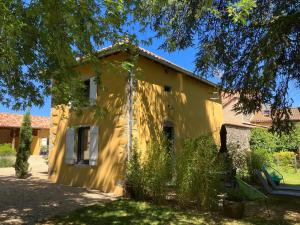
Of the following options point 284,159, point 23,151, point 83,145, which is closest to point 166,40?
point 83,145

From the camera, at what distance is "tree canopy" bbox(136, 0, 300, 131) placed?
323 inches

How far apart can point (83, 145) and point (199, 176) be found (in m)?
6.21

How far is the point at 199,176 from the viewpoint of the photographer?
325 inches

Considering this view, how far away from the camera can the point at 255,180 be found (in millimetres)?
13359

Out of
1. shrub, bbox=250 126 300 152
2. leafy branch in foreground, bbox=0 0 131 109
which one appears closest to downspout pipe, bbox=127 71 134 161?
leafy branch in foreground, bbox=0 0 131 109

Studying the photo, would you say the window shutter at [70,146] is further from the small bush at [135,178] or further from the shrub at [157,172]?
the shrub at [157,172]

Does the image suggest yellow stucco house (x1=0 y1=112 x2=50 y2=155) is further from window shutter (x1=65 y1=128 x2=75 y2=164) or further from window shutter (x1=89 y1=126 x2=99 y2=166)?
window shutter (x1=89 y1=126 x2=99 y2=166)

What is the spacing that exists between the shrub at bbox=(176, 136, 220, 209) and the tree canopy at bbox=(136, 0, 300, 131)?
1894 millimetres

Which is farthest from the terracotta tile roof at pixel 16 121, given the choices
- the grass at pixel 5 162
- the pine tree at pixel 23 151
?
the pine tree at pixel 23 151

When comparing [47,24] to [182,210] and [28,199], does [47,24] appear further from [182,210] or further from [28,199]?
[28,199]

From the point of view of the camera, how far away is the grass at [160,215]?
714cm

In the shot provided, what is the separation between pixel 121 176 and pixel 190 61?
4310 millimetres

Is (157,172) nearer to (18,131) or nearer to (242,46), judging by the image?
(242,46)

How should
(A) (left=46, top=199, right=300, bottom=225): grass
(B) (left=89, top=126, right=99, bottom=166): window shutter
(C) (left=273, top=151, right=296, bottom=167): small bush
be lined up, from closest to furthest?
(A) (left=46, top=199, right=300, bottom=225): grass → (B) (left=89, top=126, right=99, bottom=166): window shutter → (C) (left=273, top=151, right=296, bottom=167): small bush
